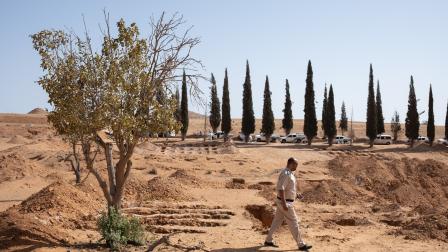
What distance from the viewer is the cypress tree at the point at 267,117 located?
58.5m

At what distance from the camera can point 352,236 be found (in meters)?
13.7

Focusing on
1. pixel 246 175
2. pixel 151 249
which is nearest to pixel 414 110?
pixel 246 175

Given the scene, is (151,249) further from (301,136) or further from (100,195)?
(301,136)

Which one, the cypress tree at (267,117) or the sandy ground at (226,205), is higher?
the cypress tree at (267,117)

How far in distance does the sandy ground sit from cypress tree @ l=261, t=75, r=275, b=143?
63.0 ft

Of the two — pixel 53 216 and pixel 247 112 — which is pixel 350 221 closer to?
pixel 53 216

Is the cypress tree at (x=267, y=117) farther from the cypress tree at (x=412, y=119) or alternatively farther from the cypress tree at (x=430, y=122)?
the cypress tree at (x=430, y=122)

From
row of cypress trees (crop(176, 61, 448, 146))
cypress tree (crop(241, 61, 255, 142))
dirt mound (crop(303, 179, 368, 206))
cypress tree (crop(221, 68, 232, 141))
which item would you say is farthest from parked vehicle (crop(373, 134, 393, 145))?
dirt mound (crop(303, 179, 368, 206))

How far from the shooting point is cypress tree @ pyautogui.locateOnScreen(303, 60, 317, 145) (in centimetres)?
5619

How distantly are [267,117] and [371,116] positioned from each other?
422 inches

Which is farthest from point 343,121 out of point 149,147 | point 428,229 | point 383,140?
point 428,229

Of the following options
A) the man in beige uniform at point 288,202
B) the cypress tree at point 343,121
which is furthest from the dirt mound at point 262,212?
the cypress tree at point 343,121

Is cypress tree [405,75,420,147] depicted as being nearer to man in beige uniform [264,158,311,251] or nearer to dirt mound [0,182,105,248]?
dirt mound [0,182,105,248]

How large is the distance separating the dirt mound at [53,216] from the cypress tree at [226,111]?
131 ft
